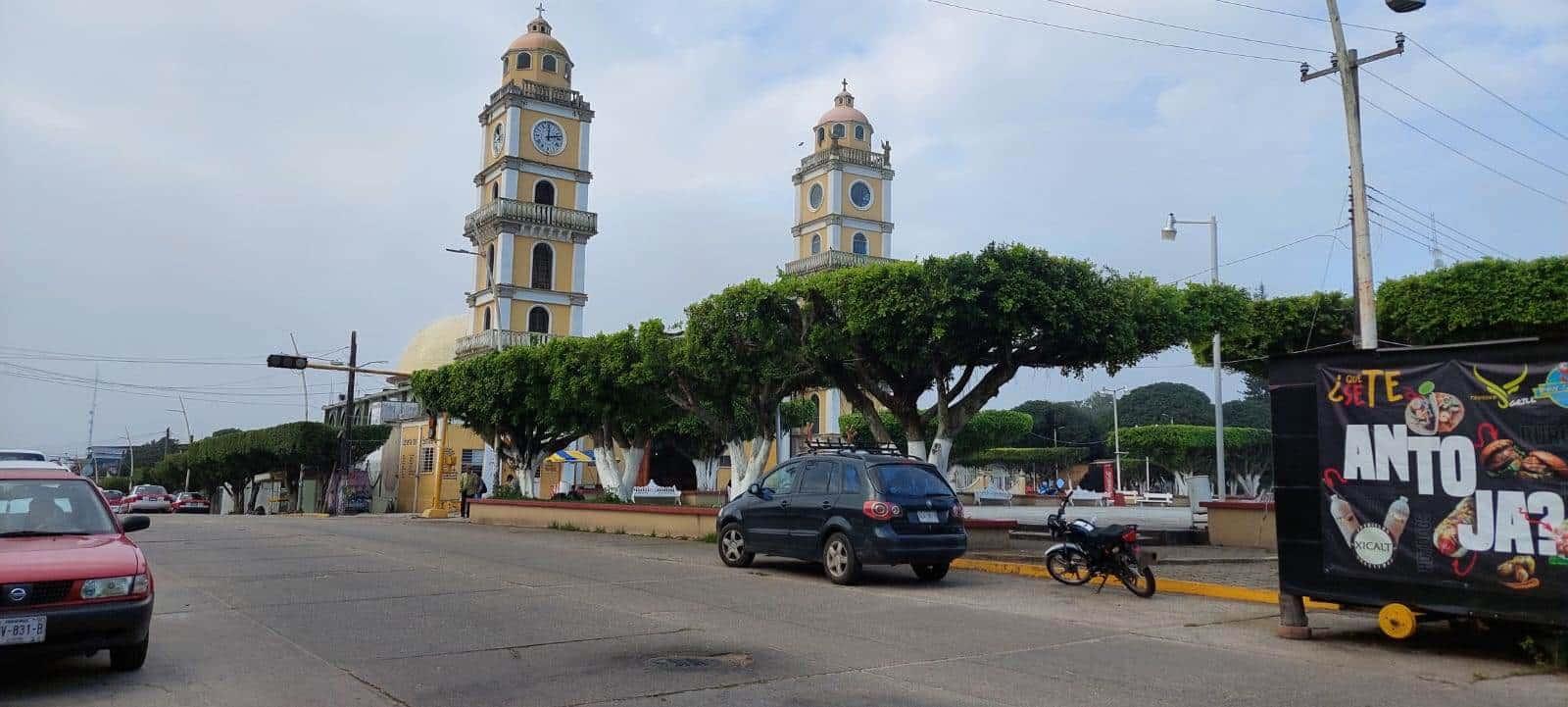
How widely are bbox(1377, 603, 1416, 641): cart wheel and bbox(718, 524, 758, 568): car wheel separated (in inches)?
314

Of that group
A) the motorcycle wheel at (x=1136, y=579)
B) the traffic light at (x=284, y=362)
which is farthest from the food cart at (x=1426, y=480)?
the traffic light at (x=284, y=362)

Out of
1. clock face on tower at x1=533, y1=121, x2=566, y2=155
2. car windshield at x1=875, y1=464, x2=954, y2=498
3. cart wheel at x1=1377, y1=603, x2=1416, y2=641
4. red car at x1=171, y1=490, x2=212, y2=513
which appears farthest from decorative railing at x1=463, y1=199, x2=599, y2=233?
cart wheel at x1=1377, y1=603, x2=1416, y2=641

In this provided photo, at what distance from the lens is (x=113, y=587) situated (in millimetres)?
6617

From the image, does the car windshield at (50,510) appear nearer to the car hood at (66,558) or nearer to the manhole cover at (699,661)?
the car hood at (66,558)

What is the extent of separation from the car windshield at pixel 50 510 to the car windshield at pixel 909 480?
7670 mm

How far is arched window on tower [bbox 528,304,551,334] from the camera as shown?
2112 inches

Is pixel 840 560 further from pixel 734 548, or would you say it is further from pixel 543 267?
pixel 543 267

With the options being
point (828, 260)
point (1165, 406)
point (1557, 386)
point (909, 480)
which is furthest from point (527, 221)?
point (1165, 406)

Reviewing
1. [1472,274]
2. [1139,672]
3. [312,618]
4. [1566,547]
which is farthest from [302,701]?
[1472,274]

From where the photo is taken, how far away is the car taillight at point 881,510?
1213 centimetres

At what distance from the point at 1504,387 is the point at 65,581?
9.56 metres

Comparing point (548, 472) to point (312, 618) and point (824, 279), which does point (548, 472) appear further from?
point (312, 618)

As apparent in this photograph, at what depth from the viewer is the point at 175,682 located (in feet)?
22.7

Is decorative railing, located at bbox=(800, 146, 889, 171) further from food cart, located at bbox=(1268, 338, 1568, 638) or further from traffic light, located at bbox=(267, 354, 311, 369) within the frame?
food cart, located at bbox=(1268, 338, 1568, 638)
